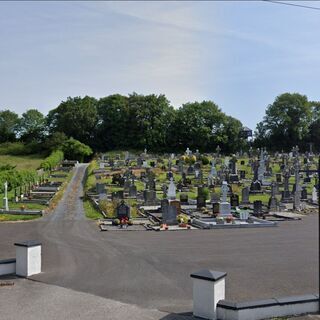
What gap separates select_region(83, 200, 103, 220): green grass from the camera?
72.8ft

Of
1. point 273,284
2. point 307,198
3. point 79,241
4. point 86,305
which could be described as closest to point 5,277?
point 86,305

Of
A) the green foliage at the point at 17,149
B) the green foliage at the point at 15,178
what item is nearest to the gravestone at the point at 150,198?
the green foliage at the point at 15,178

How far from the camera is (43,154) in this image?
255 ft

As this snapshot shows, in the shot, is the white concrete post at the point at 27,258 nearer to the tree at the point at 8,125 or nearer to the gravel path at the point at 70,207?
the gravel path at the point at 70,207

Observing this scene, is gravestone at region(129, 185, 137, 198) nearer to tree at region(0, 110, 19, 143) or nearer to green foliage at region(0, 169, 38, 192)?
green foliage at region(0, 169, 38, 192)

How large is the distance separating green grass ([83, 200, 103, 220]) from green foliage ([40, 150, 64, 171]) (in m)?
29.0

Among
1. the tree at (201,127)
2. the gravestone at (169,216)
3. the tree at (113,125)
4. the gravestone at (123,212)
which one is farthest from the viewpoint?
the tree at (113,125)

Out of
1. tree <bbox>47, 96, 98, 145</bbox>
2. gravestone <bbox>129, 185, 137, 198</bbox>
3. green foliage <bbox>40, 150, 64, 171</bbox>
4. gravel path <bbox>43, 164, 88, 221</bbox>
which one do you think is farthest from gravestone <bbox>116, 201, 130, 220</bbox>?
tree <bbox>47, 96, 98, 145</bbox>

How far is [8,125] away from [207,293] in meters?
94.2

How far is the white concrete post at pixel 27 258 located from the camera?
10.8 m

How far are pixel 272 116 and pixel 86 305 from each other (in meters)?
82.2

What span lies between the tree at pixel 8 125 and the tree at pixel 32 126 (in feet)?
4.73

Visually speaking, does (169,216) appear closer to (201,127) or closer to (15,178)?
(15,178)

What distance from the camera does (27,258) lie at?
10.8 m
